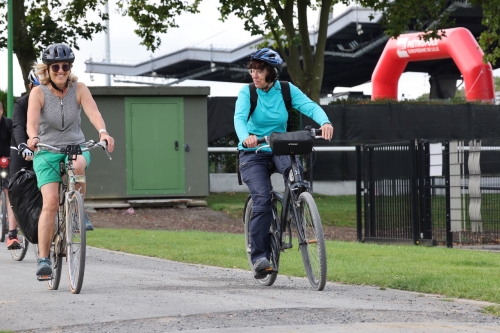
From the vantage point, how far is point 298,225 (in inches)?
312

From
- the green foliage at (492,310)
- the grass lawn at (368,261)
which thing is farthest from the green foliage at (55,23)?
the green foliage at (492,310)

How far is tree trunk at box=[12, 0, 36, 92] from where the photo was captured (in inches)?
1047

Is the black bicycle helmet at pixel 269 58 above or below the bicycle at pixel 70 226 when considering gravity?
above

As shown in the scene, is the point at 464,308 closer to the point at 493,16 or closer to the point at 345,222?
the point at 345,222

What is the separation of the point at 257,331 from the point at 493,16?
2069 centimetres

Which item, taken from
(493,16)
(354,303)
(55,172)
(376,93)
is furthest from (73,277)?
(376,93)

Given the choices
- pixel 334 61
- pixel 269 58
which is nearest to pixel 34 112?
pixel 269 58

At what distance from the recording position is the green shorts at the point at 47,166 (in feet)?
27.1

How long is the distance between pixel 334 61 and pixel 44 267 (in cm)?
5992

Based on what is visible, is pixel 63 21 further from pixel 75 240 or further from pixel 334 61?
pixel 334 61

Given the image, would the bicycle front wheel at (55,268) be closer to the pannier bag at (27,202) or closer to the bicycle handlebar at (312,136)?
the pannier bag at (27,202)

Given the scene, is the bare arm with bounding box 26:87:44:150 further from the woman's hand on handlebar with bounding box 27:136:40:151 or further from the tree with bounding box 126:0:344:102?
the tree with bounding box 126:0:344:102

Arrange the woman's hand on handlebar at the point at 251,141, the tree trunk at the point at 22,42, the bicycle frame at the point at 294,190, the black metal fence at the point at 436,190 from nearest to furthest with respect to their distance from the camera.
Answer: the woman's hand on handlebar at the point at 251,141
the bicycle frame at the point at 294,190
the black metal fence at the point at 436,190
the tree trunk at the point at 22,42

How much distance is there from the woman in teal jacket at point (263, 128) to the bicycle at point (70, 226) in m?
1.15
